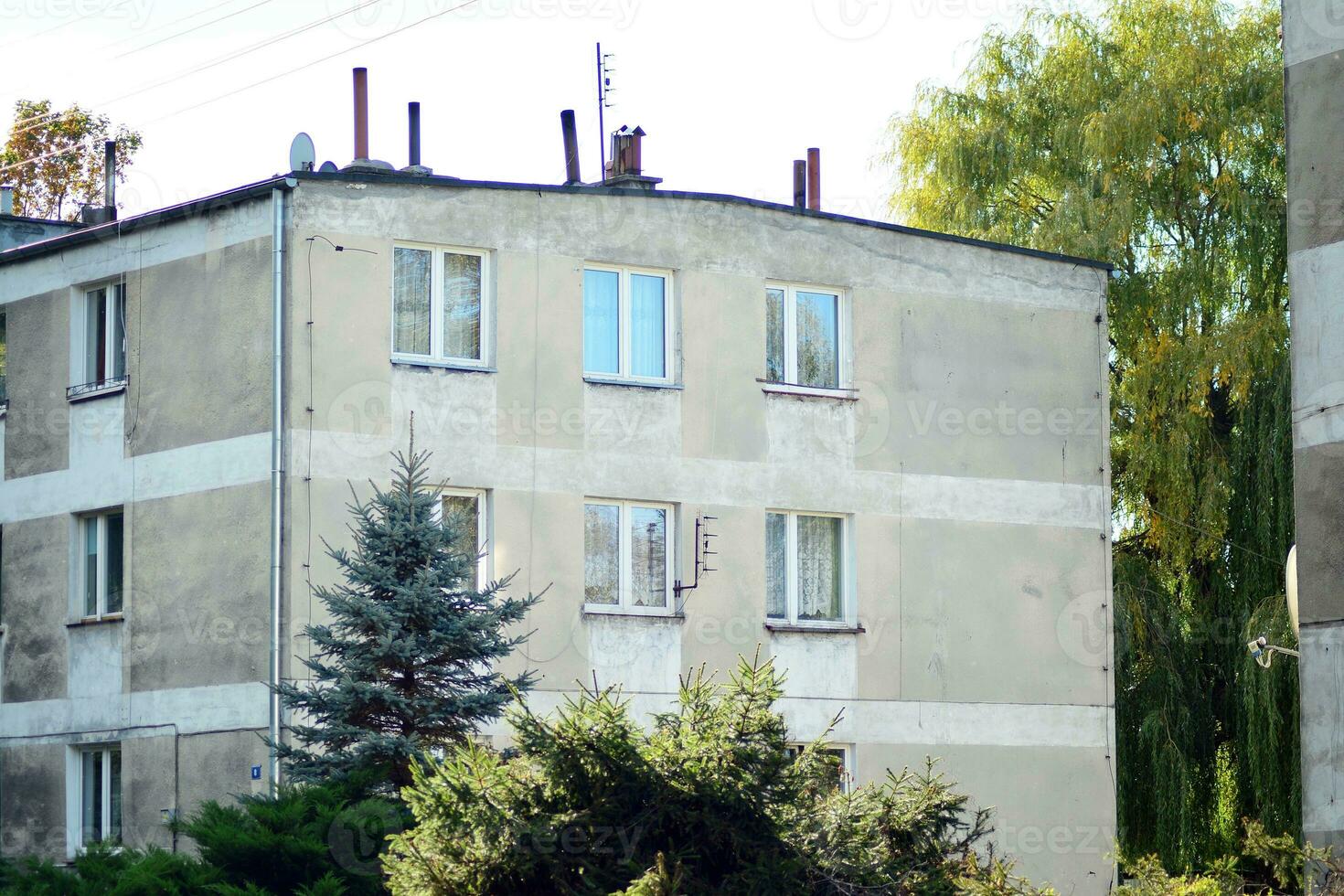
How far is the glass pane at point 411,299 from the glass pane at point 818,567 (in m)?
5.22

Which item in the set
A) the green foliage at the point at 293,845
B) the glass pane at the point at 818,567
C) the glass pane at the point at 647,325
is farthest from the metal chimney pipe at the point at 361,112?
the green foliage at the point at 293,845

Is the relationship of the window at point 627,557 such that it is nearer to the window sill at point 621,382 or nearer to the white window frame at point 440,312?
the window sill at point 621,382

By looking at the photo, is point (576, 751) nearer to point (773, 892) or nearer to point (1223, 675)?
point (773, 892)

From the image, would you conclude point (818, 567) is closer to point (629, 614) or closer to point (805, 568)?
point (805, 568)

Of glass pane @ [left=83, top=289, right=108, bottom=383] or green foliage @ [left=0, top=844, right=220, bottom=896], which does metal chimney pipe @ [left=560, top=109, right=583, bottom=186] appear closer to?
glass pane @ [left=83, top=289, right=108, bottom=383]

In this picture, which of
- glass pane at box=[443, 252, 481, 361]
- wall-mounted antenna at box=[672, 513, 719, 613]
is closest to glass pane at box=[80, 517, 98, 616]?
glass pane at box=[443, 252, 481, 361]

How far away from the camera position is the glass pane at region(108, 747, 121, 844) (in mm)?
22312

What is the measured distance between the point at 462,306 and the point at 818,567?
540cm

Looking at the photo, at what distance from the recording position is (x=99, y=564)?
23.0 m

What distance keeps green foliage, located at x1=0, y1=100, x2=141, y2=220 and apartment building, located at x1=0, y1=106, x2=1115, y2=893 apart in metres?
17.5

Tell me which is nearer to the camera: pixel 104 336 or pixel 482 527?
pixel 482 527

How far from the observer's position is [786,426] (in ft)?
78.5

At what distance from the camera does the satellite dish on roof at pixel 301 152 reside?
23.5m

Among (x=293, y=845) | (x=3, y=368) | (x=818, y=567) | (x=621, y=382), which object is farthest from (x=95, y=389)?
(x=293, y=845)
